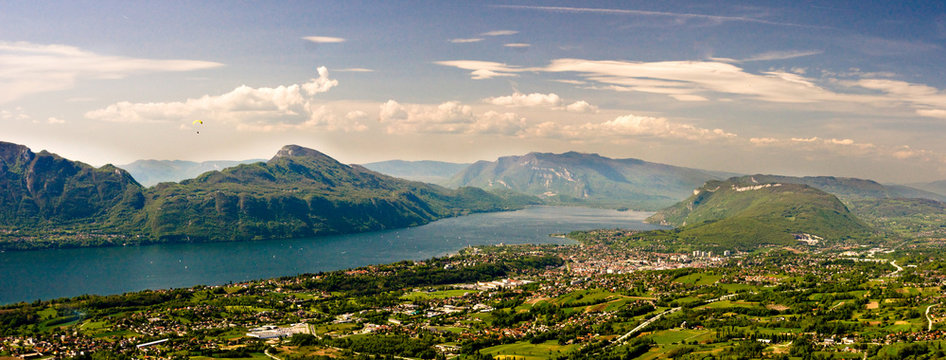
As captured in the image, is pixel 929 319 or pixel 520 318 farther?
pixel 520 318


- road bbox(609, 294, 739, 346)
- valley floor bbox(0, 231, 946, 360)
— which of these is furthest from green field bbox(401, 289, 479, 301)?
road bbox(609, 294, 739, 346)

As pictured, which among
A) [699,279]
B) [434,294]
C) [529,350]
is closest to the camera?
[529,350]

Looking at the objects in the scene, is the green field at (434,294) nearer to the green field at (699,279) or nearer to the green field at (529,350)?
the green field at (699,279)

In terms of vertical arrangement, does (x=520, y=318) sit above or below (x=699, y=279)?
below

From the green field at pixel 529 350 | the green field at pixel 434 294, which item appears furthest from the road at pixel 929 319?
the green field at pixel 434 294

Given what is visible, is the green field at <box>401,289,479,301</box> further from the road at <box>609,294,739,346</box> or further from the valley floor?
the road at <box>609,294,739,346</box>

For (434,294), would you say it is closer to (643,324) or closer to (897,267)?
(643,324)

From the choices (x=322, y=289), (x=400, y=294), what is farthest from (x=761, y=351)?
(x=322, y=289)

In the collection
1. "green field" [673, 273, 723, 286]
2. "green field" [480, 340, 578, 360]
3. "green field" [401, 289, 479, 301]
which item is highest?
"green field" [673, 273, 723, 286]

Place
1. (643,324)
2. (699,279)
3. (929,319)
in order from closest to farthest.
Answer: (929,319), (643,324), (699,279)

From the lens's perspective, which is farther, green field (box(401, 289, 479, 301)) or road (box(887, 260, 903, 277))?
road (box(887, 260, 903, 277))

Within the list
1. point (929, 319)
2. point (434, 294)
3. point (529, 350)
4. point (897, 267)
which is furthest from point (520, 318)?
point (897, 267)
